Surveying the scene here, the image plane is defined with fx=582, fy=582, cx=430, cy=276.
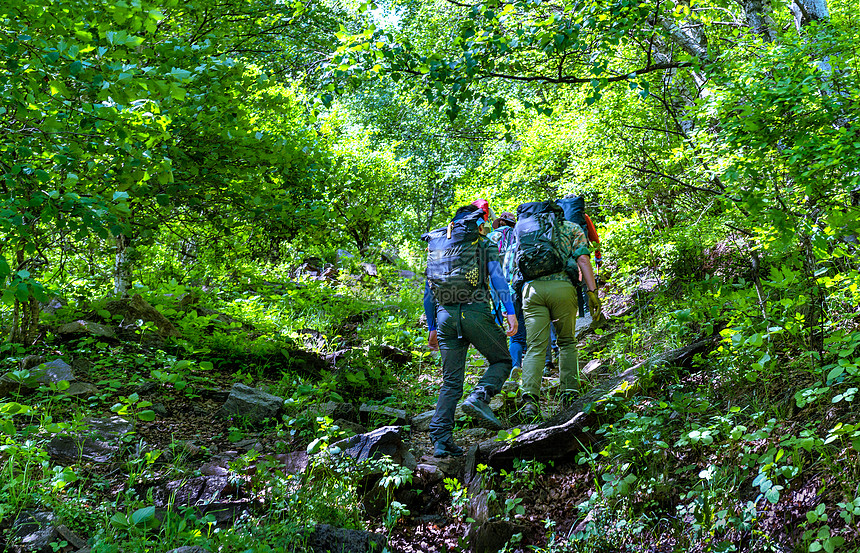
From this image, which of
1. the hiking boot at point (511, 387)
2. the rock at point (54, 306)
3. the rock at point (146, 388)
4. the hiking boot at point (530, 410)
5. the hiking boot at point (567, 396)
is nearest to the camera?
the hiking boot at point (530, 410)

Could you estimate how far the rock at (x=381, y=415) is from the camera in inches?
236

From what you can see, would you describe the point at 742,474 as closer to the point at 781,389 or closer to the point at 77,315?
the point at 781,389

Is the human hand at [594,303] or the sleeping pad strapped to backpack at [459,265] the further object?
the human hand at [594,303]

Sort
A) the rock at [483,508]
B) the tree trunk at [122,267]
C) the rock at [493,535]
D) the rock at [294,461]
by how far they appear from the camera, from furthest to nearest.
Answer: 1. the tree trunk at [122,267]
2. the rock at [294,461]
3. the rock at [483,508]
4. the rock at [493,535]

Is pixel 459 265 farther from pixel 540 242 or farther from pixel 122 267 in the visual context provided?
pixel 122 267

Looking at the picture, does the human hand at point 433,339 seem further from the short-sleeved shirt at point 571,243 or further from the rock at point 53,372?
the rock at point 53,372

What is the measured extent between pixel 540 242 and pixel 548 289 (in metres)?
0.44

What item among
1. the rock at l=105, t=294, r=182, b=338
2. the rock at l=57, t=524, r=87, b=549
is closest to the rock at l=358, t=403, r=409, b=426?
the rock at l=105, t=294, r=182, b=338

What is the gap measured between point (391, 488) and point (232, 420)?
206 cm

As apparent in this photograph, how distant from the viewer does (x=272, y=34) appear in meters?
9.20

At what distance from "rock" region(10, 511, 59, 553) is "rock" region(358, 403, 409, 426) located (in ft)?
10.0

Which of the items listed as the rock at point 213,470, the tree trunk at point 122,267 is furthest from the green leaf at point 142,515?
the tree trunk at point 122,267

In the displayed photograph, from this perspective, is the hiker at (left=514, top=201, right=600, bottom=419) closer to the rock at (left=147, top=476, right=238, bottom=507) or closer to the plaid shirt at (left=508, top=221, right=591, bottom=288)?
the plaid shirt at (left=508, top=221, right=591, bottom=288)

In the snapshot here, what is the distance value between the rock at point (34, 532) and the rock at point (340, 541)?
55.2 inches
